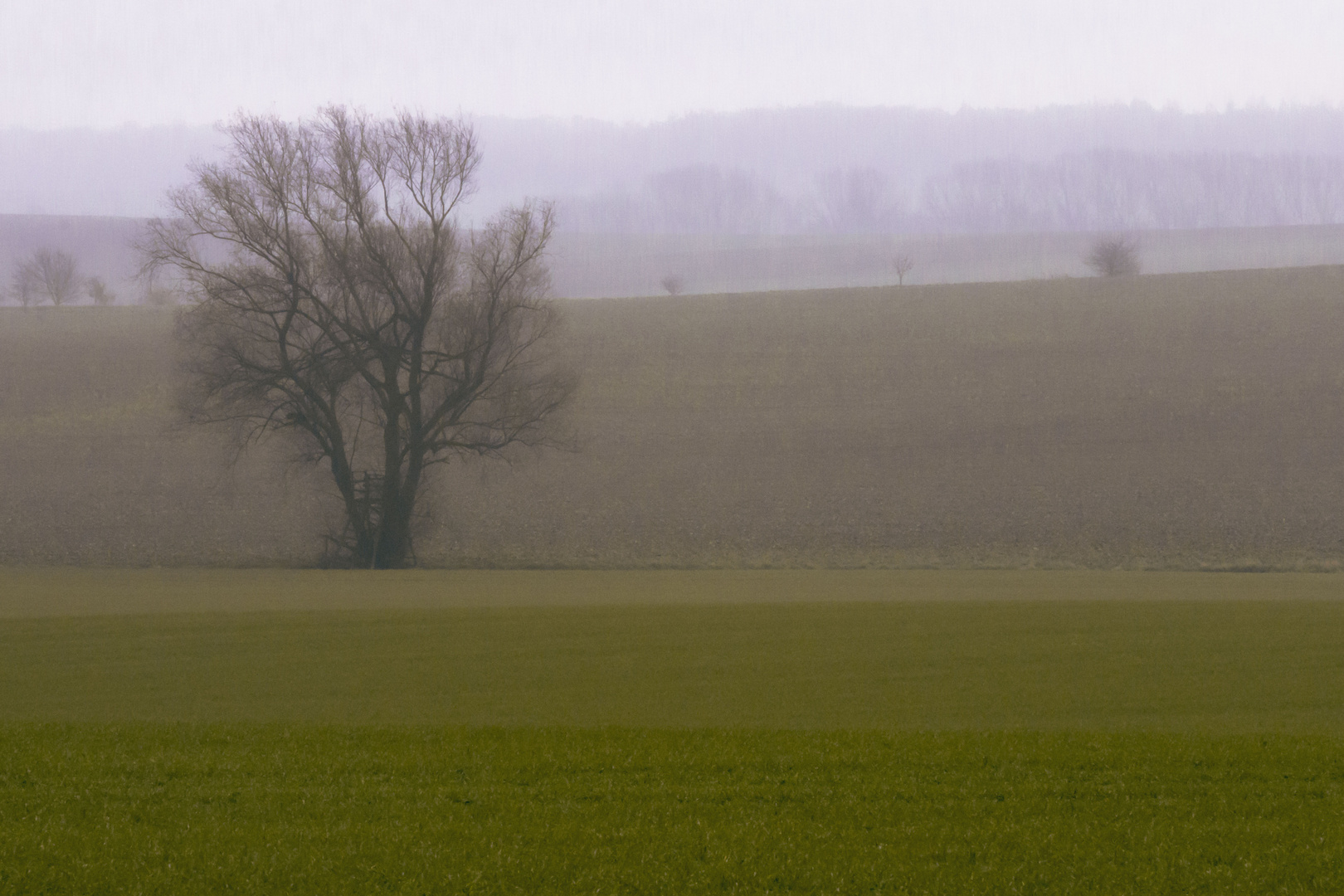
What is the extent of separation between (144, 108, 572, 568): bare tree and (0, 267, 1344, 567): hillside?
3.88 m

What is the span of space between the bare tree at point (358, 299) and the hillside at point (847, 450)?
388 cm

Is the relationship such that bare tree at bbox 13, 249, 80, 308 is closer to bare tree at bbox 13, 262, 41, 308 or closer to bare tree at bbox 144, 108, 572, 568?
bare tree at bbox 13, 262, 41, 308

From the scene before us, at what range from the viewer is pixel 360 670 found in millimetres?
12422

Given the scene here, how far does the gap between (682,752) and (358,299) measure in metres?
24.3

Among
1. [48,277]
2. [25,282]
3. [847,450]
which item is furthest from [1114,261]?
[25,282]

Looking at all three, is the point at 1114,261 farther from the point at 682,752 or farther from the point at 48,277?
the point at 48,277

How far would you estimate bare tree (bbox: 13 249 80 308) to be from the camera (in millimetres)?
88688

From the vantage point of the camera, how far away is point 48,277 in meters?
88.6

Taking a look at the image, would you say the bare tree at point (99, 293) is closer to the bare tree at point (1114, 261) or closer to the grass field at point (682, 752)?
the bare tree at point (1114, 261)

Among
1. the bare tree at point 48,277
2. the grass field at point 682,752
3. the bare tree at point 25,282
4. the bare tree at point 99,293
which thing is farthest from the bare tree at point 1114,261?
the bare tree at point 25,282

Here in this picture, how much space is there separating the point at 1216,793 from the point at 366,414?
4145cm

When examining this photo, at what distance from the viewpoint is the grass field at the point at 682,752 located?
5.62 metres

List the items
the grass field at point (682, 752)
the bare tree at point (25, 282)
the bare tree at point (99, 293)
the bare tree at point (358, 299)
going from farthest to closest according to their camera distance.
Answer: the bare tree at point (25, 282), the bare tree at point (99, 293), the bare tree at point (358, 299), the grass field at point (682, 752)

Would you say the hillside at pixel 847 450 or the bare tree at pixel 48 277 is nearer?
the hillside at pixel 847 450
